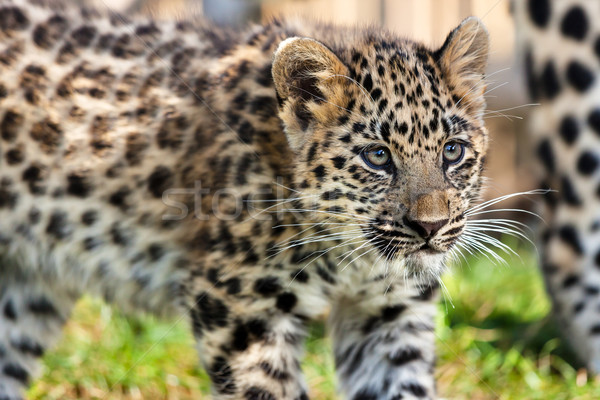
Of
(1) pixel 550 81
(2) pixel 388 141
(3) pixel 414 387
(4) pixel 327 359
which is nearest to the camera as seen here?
(2) pixel 388 141

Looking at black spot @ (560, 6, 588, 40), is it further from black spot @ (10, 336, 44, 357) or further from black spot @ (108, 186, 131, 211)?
black spot @ (10, 336, 44, 357)

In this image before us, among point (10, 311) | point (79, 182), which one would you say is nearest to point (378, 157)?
point (79, 182)

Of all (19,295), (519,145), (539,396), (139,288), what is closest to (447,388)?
(539,396)

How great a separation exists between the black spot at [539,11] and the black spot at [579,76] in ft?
1.25

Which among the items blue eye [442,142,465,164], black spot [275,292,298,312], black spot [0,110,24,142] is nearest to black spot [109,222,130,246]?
black spot [0,110,24,142]

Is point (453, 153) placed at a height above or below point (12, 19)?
below

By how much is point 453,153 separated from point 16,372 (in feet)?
10.8

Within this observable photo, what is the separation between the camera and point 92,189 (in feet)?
16.2

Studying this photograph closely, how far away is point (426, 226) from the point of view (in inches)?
151

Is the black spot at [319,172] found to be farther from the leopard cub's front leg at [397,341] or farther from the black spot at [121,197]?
the black spot at [121,197]

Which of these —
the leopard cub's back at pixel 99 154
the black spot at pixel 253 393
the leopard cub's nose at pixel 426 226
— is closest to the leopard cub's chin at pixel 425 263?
the leopard cub's nose at pixel 426 226

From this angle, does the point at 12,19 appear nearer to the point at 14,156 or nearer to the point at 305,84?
the point at 14,156

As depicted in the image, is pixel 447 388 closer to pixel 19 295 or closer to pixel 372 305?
pixel 372 305

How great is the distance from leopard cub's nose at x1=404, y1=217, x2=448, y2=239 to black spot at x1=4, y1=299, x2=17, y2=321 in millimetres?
2910
